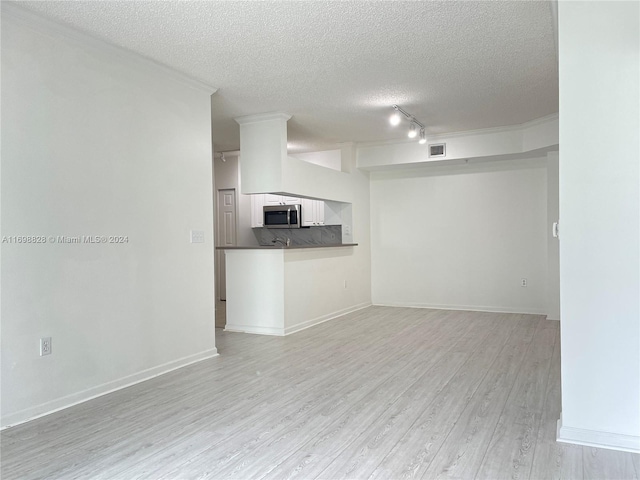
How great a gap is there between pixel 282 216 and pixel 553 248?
13.5ft

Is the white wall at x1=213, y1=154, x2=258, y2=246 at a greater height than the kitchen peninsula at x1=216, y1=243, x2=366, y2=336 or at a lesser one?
greater

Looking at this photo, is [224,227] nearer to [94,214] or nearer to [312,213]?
[312,213]

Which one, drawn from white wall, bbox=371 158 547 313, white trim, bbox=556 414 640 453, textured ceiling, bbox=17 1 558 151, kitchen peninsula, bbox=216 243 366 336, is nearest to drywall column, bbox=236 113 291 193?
textured ceiling, bbox=17 1 558 151

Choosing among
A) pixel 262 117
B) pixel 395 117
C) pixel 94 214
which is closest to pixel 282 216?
pixel 262 117

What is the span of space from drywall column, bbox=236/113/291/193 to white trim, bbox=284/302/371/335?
1.69 m

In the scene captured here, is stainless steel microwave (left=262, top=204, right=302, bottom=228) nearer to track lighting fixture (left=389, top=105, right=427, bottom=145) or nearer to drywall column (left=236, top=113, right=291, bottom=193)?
drywall column (left=236, top=113, right=291, bottom=193)

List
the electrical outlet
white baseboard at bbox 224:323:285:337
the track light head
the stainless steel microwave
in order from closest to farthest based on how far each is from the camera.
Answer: the electrical outlet → the track light head → white baseboard at bbox 224:323:285:337 → the stainless steel microwave

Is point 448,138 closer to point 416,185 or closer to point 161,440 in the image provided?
point 416,185

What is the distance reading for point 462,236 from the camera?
7.21m

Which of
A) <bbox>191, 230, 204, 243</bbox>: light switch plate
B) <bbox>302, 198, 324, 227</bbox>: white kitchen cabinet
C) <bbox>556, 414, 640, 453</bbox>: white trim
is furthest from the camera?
<bbox>302, 198, 324, 227</bbox>: white kitchen cabinet

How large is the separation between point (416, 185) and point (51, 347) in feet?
19.0

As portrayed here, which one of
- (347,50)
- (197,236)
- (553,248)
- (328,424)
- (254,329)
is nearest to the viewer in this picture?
(328,424)

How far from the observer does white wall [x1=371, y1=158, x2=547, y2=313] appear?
6746mm

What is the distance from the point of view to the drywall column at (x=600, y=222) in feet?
7.90
